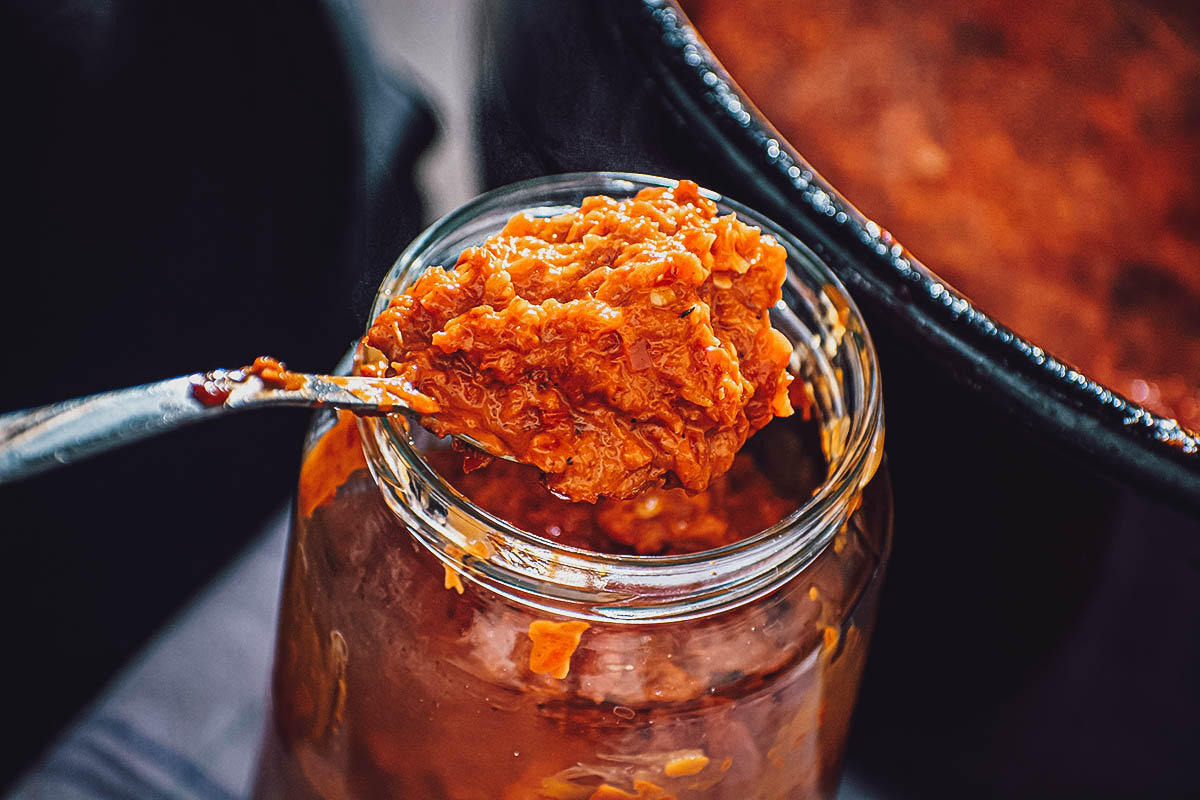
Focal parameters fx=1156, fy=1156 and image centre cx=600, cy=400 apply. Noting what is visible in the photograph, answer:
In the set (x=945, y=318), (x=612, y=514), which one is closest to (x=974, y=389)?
(x=945, y=318)

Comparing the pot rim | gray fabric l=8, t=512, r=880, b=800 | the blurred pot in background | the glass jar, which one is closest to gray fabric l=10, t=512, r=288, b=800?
gray fabric l=8, t=512, r=880, b=800

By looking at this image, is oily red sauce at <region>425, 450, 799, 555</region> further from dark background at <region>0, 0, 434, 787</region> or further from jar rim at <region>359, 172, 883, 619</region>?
dark background at <region>0, 0, 434, 787</region>

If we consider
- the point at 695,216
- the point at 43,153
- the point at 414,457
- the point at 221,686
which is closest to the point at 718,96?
the point at 695,216

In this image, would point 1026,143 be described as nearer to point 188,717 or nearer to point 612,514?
point 612,514

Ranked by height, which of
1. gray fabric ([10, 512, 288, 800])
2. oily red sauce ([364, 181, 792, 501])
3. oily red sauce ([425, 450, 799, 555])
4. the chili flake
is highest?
oily red sauce ([364, 181, 792, 501])

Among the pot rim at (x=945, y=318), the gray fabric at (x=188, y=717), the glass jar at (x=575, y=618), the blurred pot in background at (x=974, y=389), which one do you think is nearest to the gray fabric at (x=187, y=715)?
the gray fabric at (x=188, y=717)

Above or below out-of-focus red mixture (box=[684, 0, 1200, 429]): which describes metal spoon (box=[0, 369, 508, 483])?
below
